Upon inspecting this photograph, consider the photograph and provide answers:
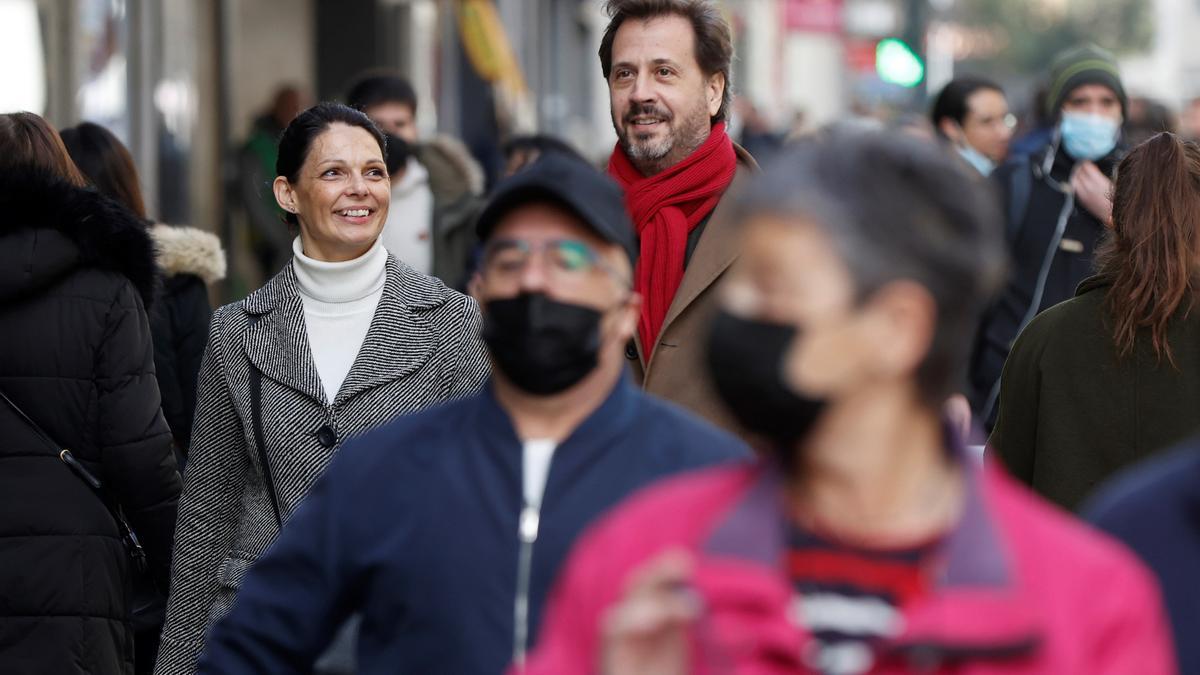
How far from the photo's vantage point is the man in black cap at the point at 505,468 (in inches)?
120

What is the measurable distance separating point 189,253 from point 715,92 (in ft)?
6.45

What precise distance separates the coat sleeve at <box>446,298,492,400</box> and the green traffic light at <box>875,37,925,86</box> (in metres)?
12.9

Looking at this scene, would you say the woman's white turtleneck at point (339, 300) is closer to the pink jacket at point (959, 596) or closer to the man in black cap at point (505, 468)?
the man in black cap at point (505, 468)

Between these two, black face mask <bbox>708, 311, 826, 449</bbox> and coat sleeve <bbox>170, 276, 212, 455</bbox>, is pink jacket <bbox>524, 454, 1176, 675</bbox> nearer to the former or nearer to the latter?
black face mask <bbox>708, 311, 826, 449</bbox>

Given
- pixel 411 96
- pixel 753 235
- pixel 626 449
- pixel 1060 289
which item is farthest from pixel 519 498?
pixel 411 96

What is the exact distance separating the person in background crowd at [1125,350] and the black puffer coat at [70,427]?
7.69 ft

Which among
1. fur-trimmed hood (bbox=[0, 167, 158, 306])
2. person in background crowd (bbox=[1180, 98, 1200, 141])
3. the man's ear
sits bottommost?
person in background crowd (bbox=[1180, 98, 1200, 141])

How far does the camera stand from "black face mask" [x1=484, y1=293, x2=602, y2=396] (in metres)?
3.05

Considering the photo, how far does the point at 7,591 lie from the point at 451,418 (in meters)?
2.53

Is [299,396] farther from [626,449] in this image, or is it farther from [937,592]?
[937,592]

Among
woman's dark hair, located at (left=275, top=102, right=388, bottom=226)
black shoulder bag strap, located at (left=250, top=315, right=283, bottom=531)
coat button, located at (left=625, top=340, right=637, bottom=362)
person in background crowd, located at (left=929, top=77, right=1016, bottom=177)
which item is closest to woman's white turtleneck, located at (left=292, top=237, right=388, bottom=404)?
black shoulder bag strap, located at (left=250, top=315, right=283, bottom=531)

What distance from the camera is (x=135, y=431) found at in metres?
5.43

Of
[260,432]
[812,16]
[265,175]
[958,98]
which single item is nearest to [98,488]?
[260,432]

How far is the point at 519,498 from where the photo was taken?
3.08 m
